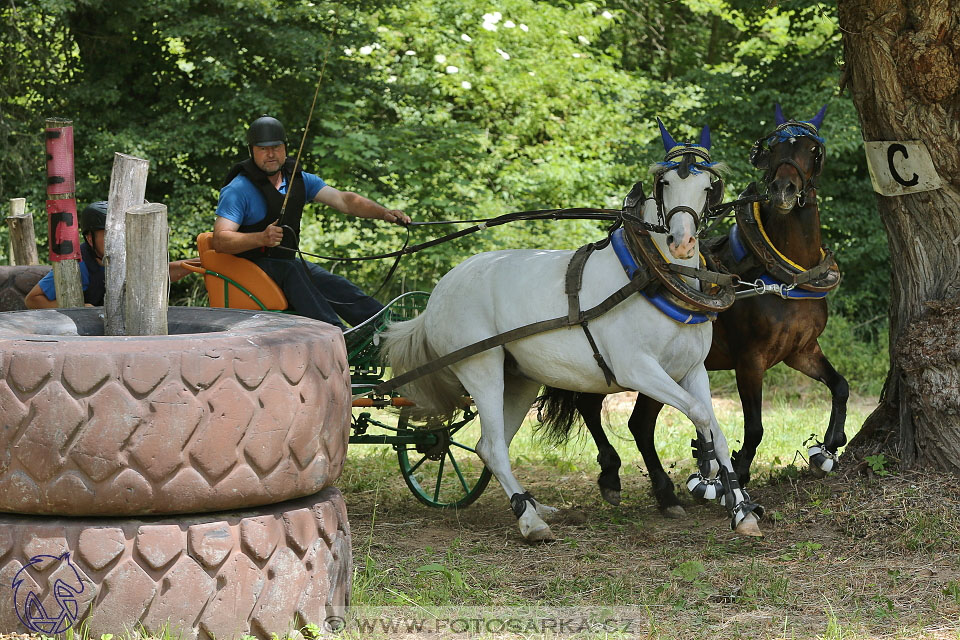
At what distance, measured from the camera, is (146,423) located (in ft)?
10.0

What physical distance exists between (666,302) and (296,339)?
2.14 meters

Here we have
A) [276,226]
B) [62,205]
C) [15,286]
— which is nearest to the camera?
[62,205]

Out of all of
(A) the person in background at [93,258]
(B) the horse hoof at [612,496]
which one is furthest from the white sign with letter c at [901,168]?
(A) the person in background at [93,258]

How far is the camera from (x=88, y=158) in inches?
420

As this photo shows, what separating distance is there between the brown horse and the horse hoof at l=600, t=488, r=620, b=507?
0.85ft

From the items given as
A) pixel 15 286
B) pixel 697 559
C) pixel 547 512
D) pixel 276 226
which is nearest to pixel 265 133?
pixel 276 226

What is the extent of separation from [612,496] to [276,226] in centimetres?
246

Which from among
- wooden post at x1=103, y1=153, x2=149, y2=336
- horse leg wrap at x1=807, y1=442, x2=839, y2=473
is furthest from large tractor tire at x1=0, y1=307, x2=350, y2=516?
horse leg wrap at x1=807, y1=442, x2=839, y2=473

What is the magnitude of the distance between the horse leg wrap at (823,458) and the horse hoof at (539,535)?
1.51m

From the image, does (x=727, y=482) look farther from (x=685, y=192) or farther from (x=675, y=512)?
(x=685, y=192)

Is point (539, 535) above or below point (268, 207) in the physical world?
below

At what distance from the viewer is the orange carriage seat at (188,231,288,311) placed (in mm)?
→ 5551

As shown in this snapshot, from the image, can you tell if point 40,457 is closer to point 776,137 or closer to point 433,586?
point 433,586

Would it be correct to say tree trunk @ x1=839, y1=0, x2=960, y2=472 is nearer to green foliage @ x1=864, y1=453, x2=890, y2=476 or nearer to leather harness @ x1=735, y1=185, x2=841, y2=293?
green foliage @ x1=864, y1=453, x2=890, y2=476
